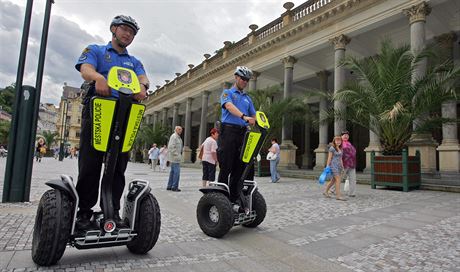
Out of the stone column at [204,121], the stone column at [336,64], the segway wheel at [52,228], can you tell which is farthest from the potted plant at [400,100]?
the stone column at [204,121]

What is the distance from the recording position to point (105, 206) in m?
2.65

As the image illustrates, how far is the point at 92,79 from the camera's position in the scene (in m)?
2.49

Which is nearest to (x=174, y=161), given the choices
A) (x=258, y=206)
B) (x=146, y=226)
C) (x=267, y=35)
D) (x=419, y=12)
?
(x=258, y=206)

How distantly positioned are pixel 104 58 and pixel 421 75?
39.6ft

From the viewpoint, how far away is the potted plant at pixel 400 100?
32.2 ft

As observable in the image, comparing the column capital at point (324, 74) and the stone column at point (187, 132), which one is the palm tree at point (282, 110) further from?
the stone column at point (187, 132)

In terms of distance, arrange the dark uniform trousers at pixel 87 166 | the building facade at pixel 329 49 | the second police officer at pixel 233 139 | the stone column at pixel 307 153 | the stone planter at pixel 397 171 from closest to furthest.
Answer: the dark uniform trousers at pixel 87 166 → the second police officer at pixel 233 139 → the stone planter at pixel 397 171 → the building facade at pixel 329 49 → the stone column at pixel 307 153

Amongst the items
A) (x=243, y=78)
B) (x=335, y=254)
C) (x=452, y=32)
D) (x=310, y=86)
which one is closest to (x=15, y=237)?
(x=243, y=78)

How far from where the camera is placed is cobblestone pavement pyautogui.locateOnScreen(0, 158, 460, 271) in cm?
277

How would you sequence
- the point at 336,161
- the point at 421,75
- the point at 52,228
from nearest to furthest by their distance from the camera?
1. the point at 52,228
2. the point at 336,161
3. the point at 421,75

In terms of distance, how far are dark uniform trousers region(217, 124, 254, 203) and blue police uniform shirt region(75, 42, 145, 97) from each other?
1.42 m

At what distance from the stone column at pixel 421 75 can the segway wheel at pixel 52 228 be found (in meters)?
11.8

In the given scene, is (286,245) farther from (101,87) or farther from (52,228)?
Answer: (101,87)

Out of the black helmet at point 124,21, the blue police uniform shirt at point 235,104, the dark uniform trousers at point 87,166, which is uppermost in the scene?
the black helmet at point 124,21
